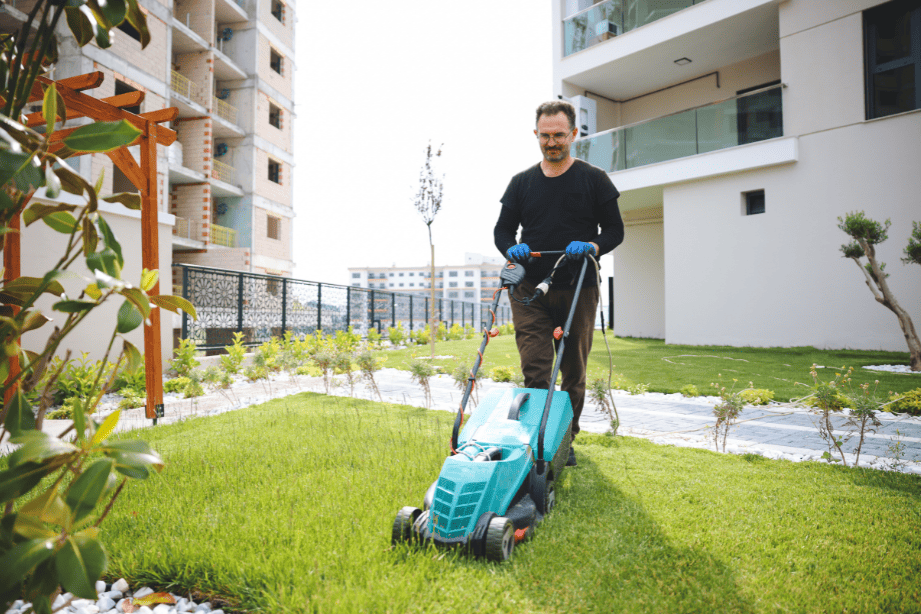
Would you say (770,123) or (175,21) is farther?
(175,21)

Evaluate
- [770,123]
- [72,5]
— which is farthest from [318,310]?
[72,5]

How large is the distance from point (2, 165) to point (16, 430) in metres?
0.39

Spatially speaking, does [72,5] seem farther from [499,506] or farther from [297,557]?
[499,506]

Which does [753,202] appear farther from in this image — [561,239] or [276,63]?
[276,63]

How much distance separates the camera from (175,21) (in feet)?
54.0

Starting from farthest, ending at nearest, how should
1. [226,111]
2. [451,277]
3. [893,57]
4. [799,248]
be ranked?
[451,277], [226,111], [799,248], [893,57]

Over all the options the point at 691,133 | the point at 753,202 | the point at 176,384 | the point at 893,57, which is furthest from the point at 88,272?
the point at 893,57

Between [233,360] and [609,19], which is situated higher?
[609,19]

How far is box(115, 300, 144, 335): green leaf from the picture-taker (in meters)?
0.87

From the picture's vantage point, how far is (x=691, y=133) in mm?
11188

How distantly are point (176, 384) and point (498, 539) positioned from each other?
538cm

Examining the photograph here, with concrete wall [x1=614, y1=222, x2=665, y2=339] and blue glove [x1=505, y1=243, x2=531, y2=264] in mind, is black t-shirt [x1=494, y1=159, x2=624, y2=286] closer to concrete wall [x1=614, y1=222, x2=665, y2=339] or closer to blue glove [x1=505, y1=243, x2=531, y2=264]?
blue glove [x1=505, y1=243, x2=531, y2=264]

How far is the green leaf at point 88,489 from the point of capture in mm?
→ 746

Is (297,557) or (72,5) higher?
(72,5)
